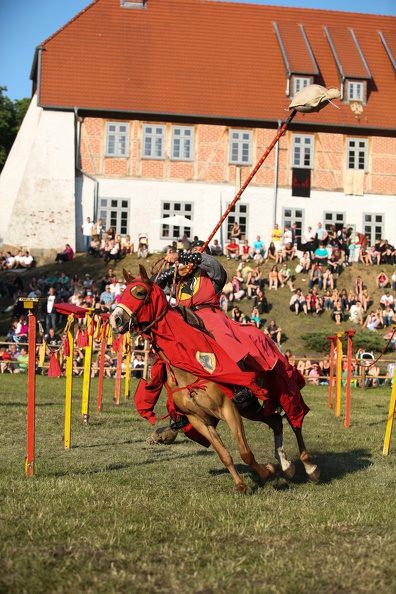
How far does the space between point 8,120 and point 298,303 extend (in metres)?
33.0

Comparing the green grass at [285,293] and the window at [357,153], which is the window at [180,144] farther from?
the window at [357,153]

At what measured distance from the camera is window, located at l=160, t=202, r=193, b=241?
4578 cm

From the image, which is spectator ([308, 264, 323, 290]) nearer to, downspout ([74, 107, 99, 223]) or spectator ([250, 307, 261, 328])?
spectator ([250, 307, 261, 328])

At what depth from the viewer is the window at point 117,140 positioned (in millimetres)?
46219

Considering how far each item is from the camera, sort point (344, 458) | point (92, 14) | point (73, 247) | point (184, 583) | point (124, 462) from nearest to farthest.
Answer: point (184, 583), point (124, 462), point (344, 458), point (73, 247), point (92, 14)

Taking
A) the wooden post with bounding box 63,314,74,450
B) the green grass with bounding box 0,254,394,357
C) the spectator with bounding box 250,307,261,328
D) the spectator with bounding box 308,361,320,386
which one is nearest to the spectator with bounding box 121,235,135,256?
the green grass with bounding box 0,254,394,357

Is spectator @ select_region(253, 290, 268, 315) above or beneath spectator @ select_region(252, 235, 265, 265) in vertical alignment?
beneath

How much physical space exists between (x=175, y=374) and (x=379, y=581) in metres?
3.63

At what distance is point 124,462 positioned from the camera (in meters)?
11.4

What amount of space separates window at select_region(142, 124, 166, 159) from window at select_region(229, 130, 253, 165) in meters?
3.47

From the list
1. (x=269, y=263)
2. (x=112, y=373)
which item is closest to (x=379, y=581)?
(x=112, y=373)

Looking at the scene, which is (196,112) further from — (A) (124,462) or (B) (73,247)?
(A) (124,462)

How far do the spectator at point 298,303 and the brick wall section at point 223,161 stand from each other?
513 inches

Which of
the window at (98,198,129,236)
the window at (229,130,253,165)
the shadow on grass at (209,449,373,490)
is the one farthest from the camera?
the window at (229,130,253,165)
